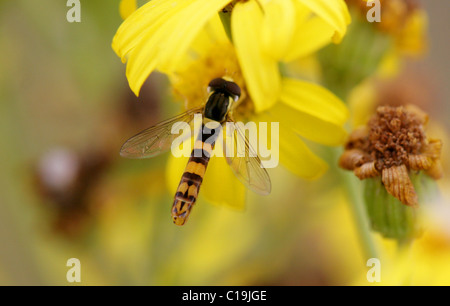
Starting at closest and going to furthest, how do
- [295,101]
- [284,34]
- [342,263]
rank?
[284,34] → [295,101] → [342,263]

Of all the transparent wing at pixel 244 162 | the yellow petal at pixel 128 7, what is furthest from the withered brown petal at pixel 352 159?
the yellow petal at pixel 128 7

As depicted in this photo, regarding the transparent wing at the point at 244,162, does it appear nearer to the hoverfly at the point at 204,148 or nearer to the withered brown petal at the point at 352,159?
the hoverfly at the point at 204,148

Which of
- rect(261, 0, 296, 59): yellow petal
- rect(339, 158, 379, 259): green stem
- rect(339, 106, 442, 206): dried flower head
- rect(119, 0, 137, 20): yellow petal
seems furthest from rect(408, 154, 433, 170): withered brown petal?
rect(119, 0, 137, 20): yellow petal

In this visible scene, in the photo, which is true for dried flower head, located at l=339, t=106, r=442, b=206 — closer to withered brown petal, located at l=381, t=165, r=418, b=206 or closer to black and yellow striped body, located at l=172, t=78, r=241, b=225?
withered brown petal, located at l=381, t=165, r=418, b=206

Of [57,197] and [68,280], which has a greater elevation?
[57,197]

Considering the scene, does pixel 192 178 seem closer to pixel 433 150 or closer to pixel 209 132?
pixel 209 132

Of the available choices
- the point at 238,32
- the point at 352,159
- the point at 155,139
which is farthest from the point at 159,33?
the point at 352,159

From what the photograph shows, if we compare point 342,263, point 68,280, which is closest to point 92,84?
point 68,280
